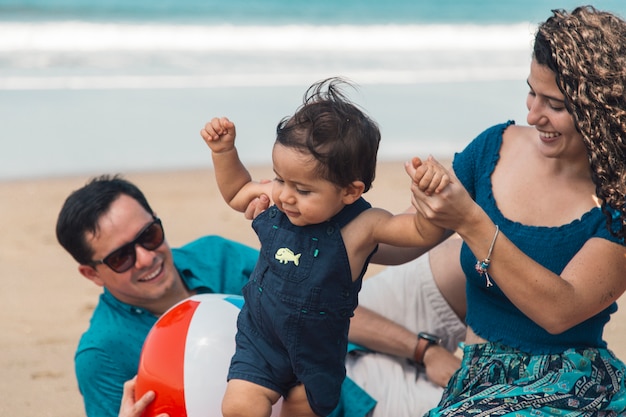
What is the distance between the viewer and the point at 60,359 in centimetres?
583

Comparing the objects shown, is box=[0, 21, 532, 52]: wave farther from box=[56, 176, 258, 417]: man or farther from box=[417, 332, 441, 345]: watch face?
box=[417, 332, 441, 345]: watch face

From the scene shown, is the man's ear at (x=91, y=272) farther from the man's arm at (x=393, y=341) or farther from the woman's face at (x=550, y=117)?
the woman's face at (x=550, y=117)

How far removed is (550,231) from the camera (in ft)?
11.0

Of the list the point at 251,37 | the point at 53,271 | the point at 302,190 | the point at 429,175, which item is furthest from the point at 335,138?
the point at 251,37

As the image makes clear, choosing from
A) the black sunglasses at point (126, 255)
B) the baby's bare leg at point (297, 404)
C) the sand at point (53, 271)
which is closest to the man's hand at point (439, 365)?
the baby's bare leg at point (297, 404)

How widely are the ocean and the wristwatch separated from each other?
1.70 meters

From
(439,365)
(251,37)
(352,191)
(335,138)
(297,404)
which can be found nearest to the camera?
(335,138)

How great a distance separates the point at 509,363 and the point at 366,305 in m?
1.13

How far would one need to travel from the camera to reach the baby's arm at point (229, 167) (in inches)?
133

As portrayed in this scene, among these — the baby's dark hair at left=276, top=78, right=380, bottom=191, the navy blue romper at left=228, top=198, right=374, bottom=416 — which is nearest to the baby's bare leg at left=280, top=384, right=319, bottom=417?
the navy blue romper at left=228, top=198, right=374, bottom=416

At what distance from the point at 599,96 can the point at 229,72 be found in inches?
464

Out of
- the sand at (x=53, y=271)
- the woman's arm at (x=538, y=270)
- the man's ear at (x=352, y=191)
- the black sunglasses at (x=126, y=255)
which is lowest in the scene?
the sand at (x=53, y=271)

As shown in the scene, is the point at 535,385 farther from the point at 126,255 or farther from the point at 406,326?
the point at 126,255

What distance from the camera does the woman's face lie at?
3178 mm
